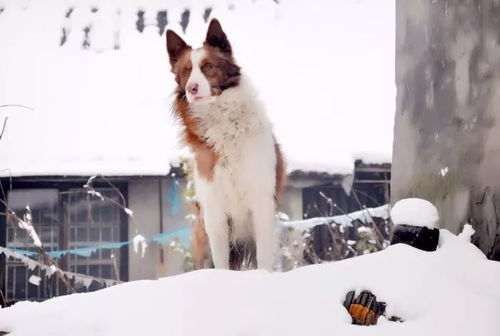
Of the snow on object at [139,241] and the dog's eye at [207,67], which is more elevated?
the dog's eye at [207,67]

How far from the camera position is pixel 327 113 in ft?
22.6

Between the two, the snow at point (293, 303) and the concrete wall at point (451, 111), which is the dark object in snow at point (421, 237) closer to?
the snow at point (293, 303)

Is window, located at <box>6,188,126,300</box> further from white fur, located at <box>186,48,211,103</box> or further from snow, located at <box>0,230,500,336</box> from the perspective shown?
snow, located at <box>0,230,500,336</box>

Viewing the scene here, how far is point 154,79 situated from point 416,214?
5.71 meters

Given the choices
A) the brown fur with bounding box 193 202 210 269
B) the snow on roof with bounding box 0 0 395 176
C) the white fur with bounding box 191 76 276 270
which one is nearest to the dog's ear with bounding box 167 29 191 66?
the white fur with bounding box 191 76 276 270

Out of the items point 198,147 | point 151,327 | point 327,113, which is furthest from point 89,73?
point 151,327

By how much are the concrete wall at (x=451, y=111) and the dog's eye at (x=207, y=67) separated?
0.77m

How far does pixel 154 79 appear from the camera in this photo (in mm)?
7125

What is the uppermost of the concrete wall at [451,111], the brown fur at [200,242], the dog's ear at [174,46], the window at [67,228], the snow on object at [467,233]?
the dog's ear at [174,46]

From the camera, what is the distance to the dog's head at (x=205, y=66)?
2.28 meters

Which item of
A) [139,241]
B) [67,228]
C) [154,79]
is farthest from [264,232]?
[154,79]

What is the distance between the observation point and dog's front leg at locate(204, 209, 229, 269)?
235cm

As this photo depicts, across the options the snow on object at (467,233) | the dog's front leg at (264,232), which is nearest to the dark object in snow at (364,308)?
the snow on object at (467,233)

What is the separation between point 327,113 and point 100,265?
3016 millimetres
